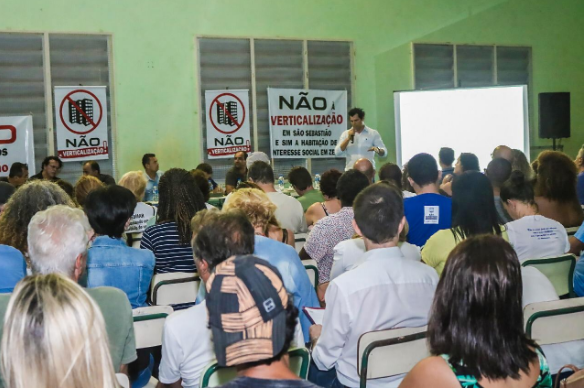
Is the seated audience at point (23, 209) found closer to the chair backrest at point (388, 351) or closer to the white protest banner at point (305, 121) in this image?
the chair backrest at point (388, 351)

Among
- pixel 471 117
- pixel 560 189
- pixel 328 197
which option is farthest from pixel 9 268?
pixel 471 117

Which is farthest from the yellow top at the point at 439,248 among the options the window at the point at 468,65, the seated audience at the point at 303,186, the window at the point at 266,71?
the window at the point at 468,65

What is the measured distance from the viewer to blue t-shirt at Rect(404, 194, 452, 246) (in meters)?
4.40

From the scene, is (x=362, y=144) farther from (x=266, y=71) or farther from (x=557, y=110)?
(x=557, y=110)

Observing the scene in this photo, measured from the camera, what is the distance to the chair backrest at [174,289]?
138 inches

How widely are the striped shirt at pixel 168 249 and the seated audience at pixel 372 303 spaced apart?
1509 mm

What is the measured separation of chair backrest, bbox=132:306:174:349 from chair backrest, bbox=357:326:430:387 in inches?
34.9

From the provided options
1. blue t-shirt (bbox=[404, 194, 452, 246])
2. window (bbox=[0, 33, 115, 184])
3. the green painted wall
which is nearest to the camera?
blue t-shirt (bbox=[404, 194, 452, 246])

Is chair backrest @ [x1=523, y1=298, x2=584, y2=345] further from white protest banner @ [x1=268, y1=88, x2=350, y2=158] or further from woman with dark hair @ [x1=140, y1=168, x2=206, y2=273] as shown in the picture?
white protest banner @ [x1=268, y1=88, x2=350, y2=158]

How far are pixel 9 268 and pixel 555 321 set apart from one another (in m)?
2.34

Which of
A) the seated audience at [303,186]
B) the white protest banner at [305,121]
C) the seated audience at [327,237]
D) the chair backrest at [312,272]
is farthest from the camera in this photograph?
the white protest banner at [305,121]

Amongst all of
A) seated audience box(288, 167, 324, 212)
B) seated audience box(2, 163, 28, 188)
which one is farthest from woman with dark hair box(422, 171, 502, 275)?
seated audience box(2, 163, 28, 188)

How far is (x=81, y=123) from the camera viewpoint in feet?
31.0

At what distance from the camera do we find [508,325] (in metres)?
1.85
